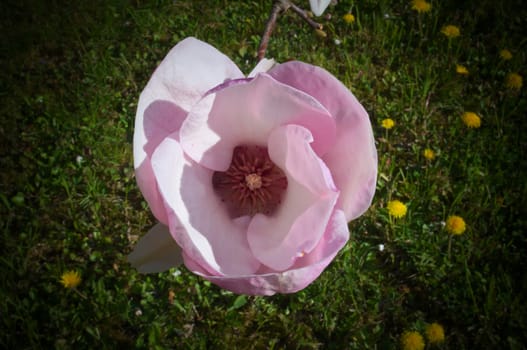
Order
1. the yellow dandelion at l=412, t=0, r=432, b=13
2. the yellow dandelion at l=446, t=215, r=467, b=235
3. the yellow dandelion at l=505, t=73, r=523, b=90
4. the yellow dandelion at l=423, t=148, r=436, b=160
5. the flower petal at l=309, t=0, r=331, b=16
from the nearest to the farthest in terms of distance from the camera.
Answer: the flower petal at l=309, t=0, r=331, b=16 → the yellow dandelion at l=446, t=215, r=467, b=235 → the yellow dandelion at l=423, t=148, r=436, b=160 → the yellow dandelion at l=505, t=73, r=523, b=90 → the yellow dandelion at l=412, t=0, r=432, b=13

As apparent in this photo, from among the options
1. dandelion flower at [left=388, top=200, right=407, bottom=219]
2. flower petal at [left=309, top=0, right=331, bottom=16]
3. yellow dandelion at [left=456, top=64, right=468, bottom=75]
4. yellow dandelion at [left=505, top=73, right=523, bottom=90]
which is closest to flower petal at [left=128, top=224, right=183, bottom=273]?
flower petal at [left=309, top=0, right=331, bottom=16]

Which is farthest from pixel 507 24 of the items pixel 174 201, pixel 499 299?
pixel 174 201

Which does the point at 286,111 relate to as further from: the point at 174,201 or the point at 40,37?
the point at 40,37

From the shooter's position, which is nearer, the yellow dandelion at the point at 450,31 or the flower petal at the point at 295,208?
the flower petal at the point at 295,208

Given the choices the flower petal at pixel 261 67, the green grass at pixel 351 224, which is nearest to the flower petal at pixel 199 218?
the flower petal at pixel 261 67

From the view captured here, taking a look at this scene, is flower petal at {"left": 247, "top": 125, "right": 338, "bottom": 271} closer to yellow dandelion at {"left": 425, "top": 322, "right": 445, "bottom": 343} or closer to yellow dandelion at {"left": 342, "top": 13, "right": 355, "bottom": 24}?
yellow dandelion at {"left": 425, "top": 322, "right": 445, "bottom": 343}

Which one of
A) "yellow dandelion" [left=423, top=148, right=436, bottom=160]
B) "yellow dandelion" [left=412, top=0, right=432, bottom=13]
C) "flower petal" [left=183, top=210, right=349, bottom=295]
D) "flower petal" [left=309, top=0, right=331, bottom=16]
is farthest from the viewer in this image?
"yellow dandelion" [left=412, top=0, right=432, bottom=13]

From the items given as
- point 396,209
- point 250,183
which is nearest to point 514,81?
point 396,209

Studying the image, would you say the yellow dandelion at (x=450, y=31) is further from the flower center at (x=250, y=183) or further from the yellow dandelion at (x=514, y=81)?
the flower center at (x=250, y=183)
